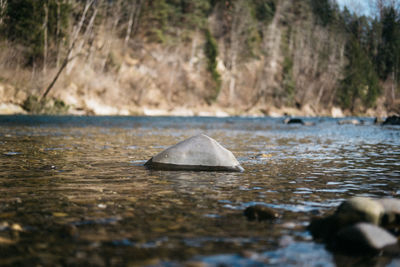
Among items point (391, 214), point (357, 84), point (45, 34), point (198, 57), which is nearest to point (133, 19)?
point (198, 57)

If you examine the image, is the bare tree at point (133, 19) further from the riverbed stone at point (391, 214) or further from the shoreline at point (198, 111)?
the riverbed stone at point (391, 214)

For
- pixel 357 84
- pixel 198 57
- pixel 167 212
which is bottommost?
pixel 167 212

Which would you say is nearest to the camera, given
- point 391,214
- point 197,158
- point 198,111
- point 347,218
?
point 347,218

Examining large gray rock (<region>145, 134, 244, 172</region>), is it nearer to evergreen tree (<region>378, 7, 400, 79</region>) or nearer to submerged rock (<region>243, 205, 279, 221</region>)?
submerged rock (<region>243, 205, 279, 221</region>)

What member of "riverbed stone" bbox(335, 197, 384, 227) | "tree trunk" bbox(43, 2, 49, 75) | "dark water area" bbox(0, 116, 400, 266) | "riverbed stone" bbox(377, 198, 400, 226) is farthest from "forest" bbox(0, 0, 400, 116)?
"riverbed stone" bbox(335, 197, 384, 227)

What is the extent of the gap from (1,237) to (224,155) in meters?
4.34

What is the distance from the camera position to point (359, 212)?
3471mm

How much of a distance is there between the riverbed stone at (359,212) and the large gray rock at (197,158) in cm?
324

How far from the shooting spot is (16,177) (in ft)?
18.6

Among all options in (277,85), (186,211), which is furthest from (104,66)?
(186,211)

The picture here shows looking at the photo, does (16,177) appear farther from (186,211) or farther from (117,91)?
(117,91)

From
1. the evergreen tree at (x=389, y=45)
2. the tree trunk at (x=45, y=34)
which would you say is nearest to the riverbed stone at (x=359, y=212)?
the tree trunk at (x=45, y=34)

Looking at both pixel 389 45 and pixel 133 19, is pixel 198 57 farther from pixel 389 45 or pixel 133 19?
pixel 389 45

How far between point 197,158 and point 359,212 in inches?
146
